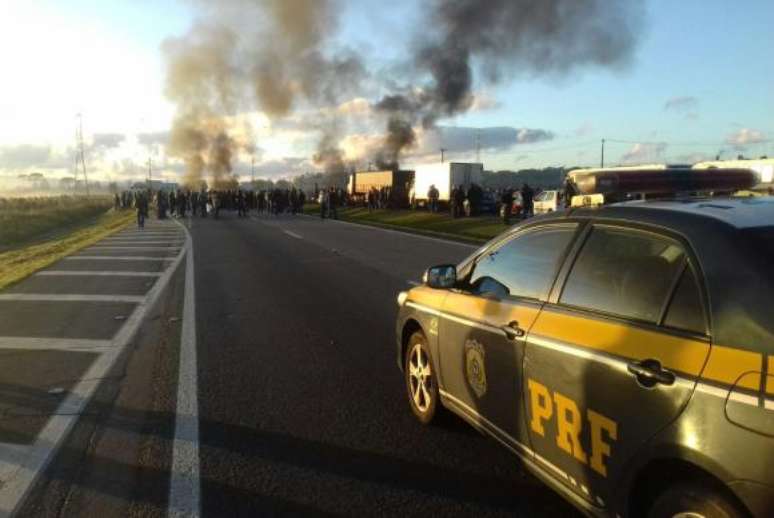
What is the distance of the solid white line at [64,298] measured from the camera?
10641 mm

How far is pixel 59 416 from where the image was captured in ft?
17.0

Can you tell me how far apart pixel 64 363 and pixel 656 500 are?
5.67 m

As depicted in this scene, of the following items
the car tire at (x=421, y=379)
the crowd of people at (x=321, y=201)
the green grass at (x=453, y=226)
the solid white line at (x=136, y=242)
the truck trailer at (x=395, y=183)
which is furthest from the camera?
the truck trailer at (x=395, y=183)

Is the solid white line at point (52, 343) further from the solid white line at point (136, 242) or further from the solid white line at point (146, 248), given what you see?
the solid white line at point (136, 242)

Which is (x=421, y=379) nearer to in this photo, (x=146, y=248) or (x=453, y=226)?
(x=146, y=248)

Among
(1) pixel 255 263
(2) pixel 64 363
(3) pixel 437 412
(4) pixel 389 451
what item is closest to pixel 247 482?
(4) pixel 389 451

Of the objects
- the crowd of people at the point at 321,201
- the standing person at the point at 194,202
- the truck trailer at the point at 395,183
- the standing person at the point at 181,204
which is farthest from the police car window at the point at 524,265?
the truck trailer at the point at 395,183

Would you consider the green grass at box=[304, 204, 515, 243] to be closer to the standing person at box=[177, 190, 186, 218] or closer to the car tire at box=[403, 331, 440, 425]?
the car tire at box=[403, 331, 440, 425]

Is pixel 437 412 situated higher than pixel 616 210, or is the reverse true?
pixel 616 210

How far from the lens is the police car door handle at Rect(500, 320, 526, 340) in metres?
3.50

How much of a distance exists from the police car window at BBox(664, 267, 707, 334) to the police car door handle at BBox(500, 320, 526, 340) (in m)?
0.87

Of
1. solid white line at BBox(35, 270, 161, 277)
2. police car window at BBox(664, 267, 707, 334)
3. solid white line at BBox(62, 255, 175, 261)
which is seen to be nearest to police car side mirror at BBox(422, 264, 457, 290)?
police car window at BBox(664, 267, 707, 334)

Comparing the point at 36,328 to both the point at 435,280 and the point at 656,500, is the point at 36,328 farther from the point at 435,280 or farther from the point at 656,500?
the point at 656,500

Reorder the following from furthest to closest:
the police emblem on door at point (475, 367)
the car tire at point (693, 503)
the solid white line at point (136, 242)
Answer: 1. the solid white line at point (136, 242)
2. the police emblem on door at point (475, 367)
3. the car tire at point (693, 503)
